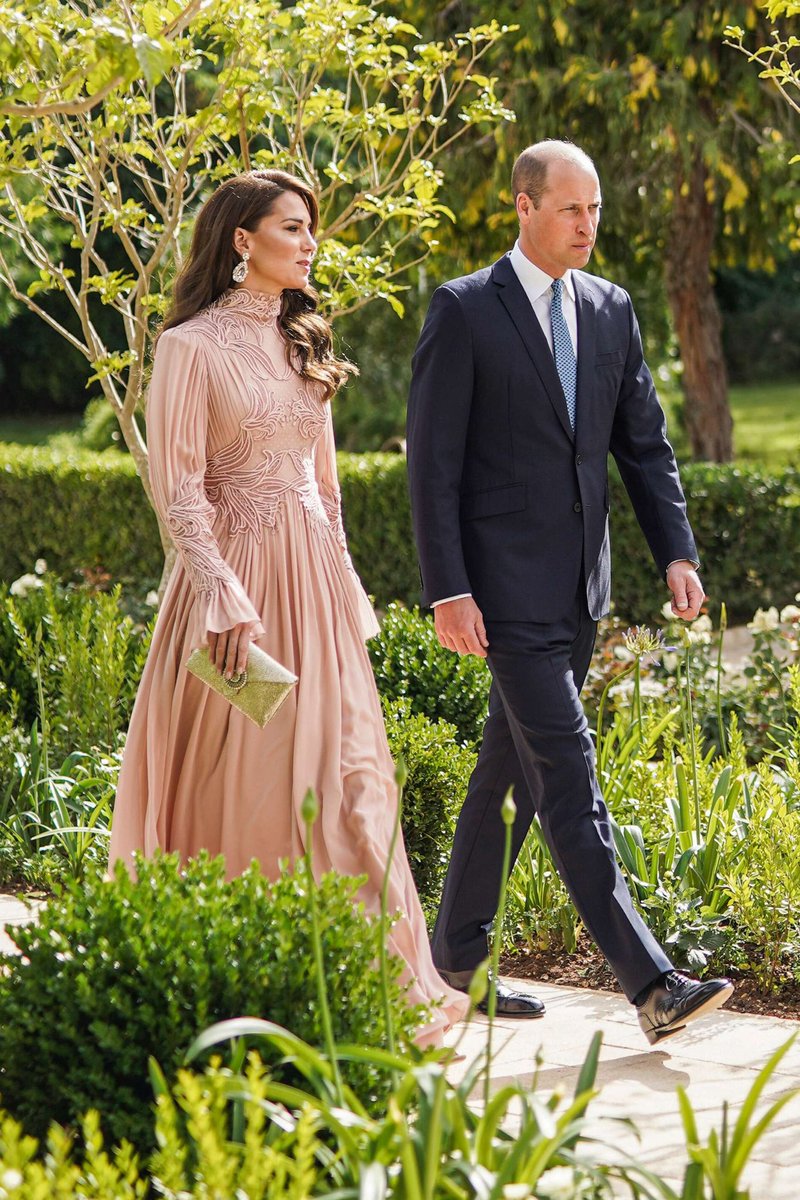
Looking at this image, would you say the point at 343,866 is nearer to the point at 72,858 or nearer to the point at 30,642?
the point at 72,858

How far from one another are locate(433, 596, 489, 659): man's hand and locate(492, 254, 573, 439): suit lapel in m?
0.47

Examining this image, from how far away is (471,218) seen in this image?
443 inches

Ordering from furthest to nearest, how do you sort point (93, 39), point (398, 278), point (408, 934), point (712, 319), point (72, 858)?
1. point (398, 278)
2. point (712, 319)
3. point (72, 858)
4. point (408, 934)
5. point (93, 39)

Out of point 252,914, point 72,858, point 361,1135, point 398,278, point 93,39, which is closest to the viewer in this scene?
point 361,1135

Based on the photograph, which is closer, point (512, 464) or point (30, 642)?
point (512, 464)

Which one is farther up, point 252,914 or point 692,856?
point 252,914

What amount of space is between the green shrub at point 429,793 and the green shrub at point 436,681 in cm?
51

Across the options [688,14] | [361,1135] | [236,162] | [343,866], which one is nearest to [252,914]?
[361,1135]

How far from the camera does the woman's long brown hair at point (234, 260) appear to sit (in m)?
3.54

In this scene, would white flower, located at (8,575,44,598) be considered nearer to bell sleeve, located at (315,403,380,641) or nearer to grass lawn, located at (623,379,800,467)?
bell sleeve, located at (315,403,380,641)

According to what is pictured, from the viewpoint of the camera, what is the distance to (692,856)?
399cm

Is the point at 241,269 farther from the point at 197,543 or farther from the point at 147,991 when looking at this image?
the point at 147,991

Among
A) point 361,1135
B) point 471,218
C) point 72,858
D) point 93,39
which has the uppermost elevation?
point 471,218

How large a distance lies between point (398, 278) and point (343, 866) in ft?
41.5
